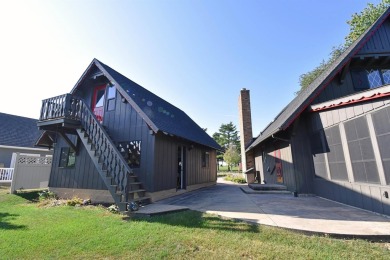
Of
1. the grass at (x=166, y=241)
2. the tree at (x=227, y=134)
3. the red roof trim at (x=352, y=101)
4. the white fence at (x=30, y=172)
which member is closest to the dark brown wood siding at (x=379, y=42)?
the red roof trim at (x=352, y=101)

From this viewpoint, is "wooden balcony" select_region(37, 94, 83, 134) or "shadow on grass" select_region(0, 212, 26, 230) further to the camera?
"wooden balcony" select_region(37, 94, 83, 134)

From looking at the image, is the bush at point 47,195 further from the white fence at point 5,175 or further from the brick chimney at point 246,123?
the brick chimney at point 246,123

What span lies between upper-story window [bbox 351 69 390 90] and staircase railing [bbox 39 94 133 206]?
34.4 feet

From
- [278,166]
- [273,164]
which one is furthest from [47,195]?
[273,164]

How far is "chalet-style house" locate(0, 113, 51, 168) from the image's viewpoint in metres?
14.9

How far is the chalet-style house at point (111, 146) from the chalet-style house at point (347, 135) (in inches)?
202

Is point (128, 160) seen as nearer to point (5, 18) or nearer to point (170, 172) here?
point (170, 172)

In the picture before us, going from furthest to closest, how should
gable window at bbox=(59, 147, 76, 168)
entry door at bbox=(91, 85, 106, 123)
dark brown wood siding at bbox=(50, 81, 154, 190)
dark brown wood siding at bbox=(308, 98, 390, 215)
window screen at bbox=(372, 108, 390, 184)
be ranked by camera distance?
entry door at bbox=(91, 85, 106, 123), gable window at bbox=(59, 147, 76, 168), dark brown wood siding at bbox=(50, 81, 154, 190), dark brown wood siding at bbox=(308, 98, 390, 215), window screen at bbox=(372, 108, 390, 184)

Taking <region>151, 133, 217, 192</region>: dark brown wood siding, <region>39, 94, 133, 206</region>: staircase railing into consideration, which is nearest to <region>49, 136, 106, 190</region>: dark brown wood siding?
<region>39, 94, 133, 206</region>: staircase railing

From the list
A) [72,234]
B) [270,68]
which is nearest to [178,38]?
[270,68]

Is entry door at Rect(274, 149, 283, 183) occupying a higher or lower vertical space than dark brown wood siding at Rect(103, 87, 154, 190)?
lower

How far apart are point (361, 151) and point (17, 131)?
2408 cm

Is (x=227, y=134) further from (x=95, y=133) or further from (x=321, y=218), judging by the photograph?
(x=321, y=218)

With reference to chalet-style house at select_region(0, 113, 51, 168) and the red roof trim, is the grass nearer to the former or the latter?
the red roof trim
